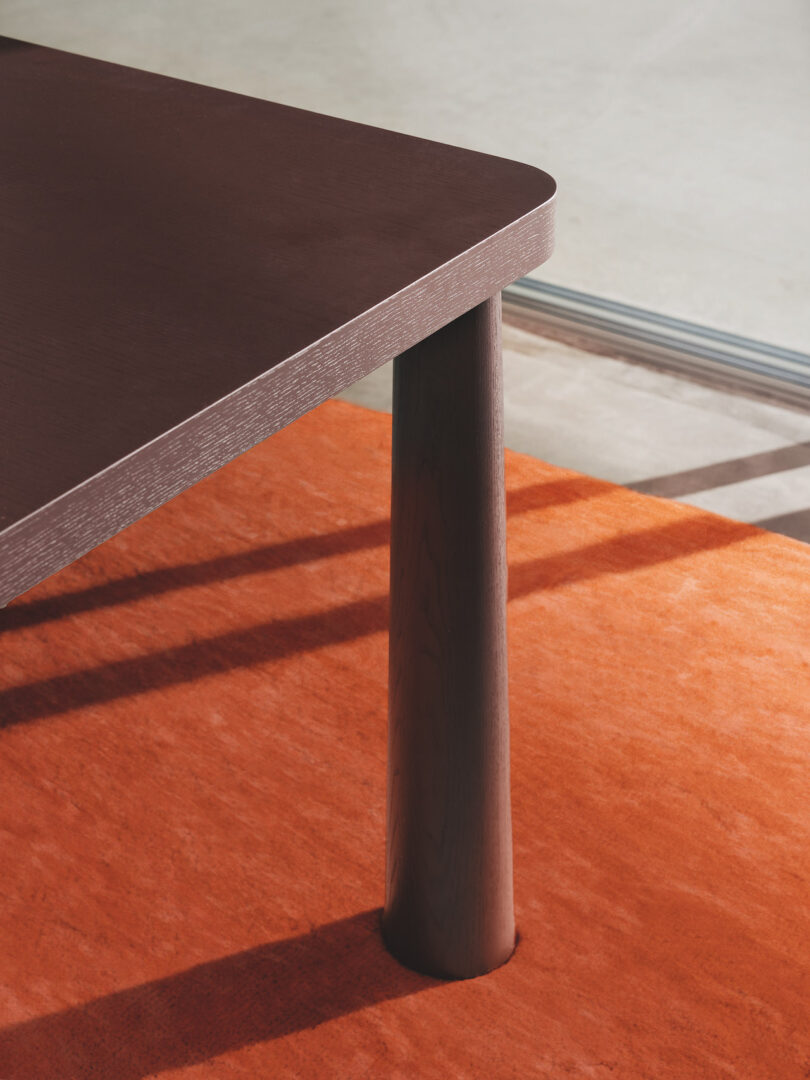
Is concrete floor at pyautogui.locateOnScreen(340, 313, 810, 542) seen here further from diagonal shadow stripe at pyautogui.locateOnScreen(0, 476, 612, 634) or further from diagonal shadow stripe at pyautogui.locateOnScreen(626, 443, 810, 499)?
diagonal shadow stripe at pyautogui.locateOnScreen(0, 476, 612, 634)

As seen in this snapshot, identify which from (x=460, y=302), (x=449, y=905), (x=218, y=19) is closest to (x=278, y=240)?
(x=460, y=302)

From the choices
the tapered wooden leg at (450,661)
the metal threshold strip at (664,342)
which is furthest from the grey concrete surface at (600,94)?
the tapered wooden leg at (450,661)

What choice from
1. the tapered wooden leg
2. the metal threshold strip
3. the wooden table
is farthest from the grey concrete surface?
the tapered wooden leg

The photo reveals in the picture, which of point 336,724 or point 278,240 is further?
point 336,724

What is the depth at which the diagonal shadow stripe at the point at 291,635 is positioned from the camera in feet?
4.78

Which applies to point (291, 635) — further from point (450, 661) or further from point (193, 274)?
point (193, 274)

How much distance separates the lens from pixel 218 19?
2260 mm

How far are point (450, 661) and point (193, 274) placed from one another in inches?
14.7

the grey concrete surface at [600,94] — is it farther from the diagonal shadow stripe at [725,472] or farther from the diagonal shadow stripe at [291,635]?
the diagonal shadow stripe at [291,635]

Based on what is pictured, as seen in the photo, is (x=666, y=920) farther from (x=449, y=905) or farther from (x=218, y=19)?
(x=218, y=19)

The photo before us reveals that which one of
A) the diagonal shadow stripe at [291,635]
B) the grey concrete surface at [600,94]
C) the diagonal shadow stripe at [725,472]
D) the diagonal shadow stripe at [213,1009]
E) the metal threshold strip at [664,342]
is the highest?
the grey concrete surface at [600,94]

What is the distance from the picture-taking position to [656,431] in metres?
2.07

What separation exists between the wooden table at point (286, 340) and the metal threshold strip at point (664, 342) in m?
1.38

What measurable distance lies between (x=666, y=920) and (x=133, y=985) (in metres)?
0.54
